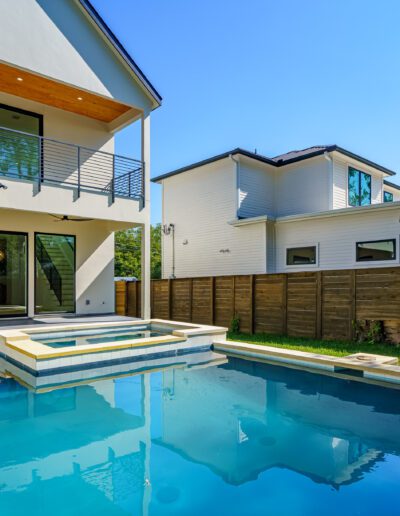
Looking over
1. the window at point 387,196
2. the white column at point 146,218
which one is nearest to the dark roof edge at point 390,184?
the window at point 387,196

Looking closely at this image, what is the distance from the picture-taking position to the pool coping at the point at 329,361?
249 inches

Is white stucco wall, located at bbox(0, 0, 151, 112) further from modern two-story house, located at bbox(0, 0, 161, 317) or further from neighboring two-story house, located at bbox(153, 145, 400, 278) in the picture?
neighboring two-story house, located at bbox(153, 145, 400, 278)

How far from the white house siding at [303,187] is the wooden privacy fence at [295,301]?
18.0 feet

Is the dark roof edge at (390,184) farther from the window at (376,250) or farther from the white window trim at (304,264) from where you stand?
the window at (376,250)

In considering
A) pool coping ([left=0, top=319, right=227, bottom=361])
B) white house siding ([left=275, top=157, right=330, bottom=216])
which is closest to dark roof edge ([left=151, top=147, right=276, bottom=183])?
white house siding ([left=275, top=157, right=330, bottom=216])

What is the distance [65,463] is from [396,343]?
752 cm

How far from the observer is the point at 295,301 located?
10.3 metres

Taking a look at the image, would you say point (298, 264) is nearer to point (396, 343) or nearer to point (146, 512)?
point (396, 343)

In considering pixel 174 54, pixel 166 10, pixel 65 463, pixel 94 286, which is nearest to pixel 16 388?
pixel 65 463

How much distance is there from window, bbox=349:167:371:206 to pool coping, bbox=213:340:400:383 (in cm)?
1004

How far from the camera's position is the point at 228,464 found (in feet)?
12.2

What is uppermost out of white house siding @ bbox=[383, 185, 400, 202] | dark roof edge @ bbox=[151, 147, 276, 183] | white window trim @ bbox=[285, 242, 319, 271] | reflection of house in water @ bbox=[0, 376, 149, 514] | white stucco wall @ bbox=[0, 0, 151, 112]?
white stucco wall @ bbox=[0, 0, 151, 112]

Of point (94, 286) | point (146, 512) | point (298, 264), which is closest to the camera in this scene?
point (146, 512)

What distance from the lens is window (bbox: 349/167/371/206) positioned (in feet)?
52.3
